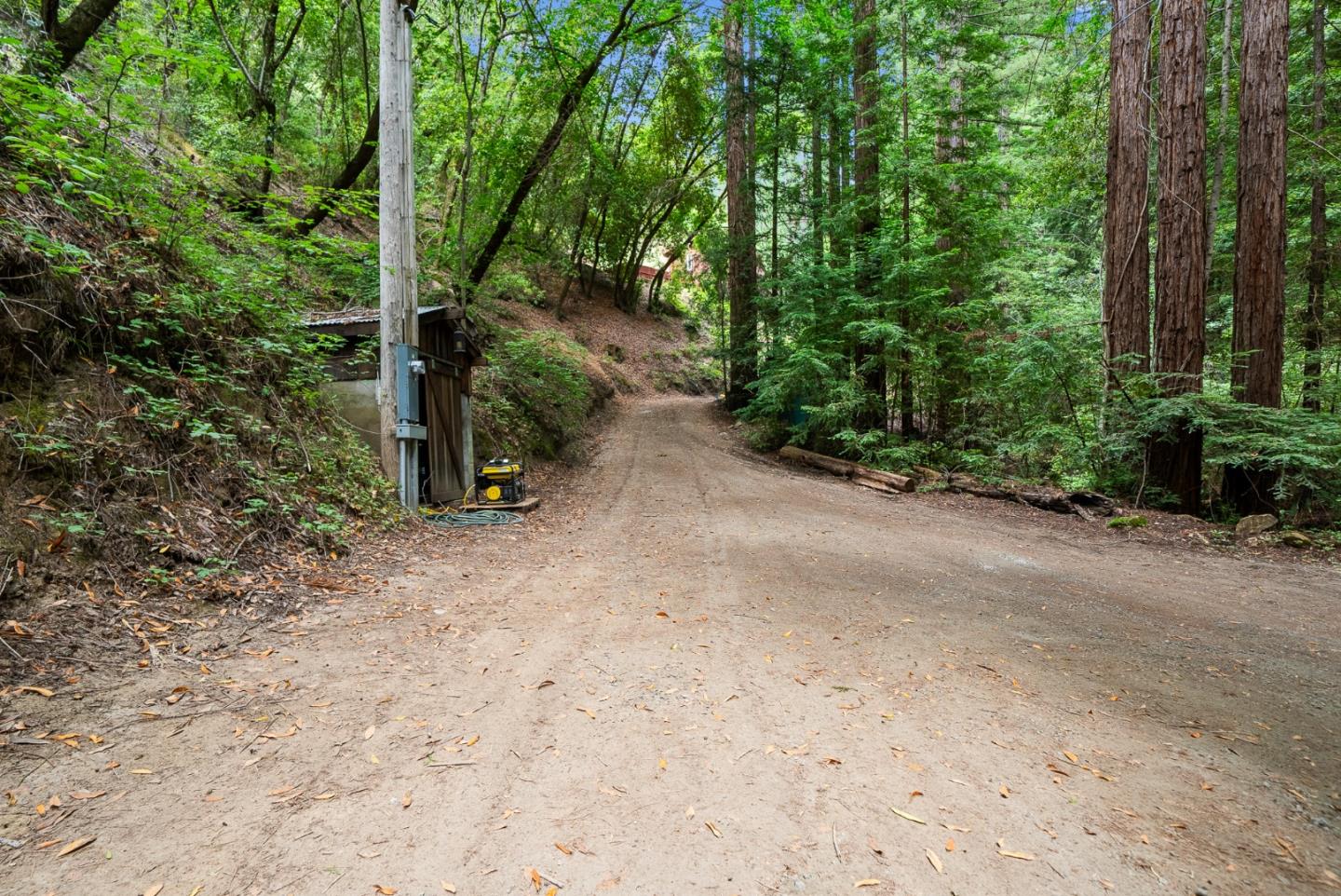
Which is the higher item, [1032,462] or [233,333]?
[233,333]

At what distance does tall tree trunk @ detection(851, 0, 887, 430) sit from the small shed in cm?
842

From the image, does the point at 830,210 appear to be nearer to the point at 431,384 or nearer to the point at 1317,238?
the point at 1317,238

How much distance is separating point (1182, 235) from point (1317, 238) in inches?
183

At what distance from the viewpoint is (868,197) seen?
1294 cm

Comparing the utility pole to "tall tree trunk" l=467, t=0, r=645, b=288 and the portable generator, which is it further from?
"tall tree trunk" l=467, t=0, r=645, b=288

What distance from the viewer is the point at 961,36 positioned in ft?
40.6

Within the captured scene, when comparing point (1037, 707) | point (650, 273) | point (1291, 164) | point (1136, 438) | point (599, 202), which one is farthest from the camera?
point (650, 273)

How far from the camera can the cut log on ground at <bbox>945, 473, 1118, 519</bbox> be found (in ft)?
28.8

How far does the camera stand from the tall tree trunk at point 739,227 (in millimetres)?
15883

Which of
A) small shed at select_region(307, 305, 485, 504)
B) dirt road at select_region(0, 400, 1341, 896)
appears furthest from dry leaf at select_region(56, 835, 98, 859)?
small shed at select_region(307, 305, 485, 504)

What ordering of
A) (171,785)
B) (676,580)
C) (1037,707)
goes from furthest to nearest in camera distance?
(676,580) < (1037,707) < (171,785)

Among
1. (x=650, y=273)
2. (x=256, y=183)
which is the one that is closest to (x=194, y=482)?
(x=256, y=183)

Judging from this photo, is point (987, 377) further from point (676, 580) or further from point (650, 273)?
point (650, 273)

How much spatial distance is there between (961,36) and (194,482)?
52.0 ft
